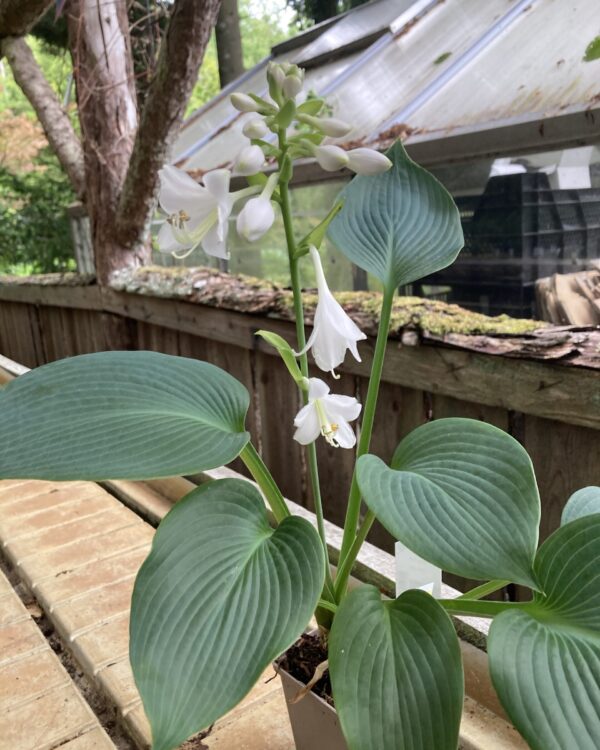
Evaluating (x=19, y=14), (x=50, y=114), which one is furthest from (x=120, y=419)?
(x=50, y=114)

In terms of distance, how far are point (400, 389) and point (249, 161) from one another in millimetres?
923

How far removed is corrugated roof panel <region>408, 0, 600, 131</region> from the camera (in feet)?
6.60

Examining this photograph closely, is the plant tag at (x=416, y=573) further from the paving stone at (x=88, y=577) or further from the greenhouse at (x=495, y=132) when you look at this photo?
the greenhouse at (x=495, y=132)

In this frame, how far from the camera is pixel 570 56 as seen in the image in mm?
2148

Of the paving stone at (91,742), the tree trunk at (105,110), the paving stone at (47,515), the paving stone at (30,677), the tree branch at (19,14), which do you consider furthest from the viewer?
the tree trunk at (105,110)

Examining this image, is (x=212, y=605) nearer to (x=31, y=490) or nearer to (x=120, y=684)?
(x=120, y=684)

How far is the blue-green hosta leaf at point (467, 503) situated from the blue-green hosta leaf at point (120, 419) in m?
0.15

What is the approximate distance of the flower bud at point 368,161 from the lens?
62 cm

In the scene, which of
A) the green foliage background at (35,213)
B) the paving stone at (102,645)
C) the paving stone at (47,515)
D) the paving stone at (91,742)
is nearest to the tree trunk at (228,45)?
the green foliage background at (35,213)

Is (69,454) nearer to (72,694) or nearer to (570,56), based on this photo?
(72,694)

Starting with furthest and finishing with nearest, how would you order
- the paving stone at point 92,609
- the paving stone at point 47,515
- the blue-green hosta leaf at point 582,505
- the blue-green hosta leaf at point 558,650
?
Result: the paving stone at point 47,515
the paving stone at point 92,609
the blue-green hosta leaf at point 582,505
the blue-green hosta leaf at point 558,650

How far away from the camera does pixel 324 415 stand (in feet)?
2.11

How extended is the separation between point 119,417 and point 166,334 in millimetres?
1827

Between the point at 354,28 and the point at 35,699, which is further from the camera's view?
the point at 354,28
